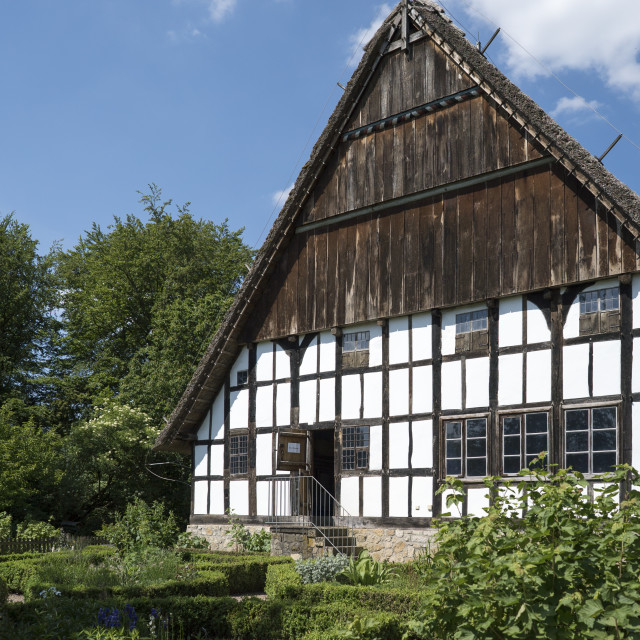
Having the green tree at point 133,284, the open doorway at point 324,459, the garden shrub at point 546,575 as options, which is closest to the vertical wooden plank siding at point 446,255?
the open doorway at point 324,459

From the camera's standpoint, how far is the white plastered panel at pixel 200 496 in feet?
67.0

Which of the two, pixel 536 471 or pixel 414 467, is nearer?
pixel 536 471

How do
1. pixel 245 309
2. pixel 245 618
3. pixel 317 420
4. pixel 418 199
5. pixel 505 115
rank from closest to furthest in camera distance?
pixel 245 618 → pixel 505 115 → pixel 418 199 → pixel 317 420 → pixel 245 309

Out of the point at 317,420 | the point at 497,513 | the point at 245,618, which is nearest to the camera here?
the point at 497,513

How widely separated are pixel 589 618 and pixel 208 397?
51.8ft

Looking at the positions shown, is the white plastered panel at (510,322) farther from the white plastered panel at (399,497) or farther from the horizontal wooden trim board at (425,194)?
the white plastered panel at (399,497)

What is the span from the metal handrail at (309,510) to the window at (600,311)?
20.5 ft

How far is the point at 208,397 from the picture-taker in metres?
20.5

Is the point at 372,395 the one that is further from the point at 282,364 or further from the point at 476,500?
the point at 476,500

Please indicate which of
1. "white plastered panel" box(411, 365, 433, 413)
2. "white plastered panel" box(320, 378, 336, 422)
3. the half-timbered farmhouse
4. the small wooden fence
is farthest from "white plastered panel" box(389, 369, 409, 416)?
the small wooden fence

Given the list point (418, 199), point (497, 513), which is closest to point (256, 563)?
point (418, 199)

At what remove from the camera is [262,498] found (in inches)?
747

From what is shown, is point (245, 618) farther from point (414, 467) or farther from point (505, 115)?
point (505, 115)

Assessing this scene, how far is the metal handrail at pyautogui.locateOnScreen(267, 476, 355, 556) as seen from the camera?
16656 mm
